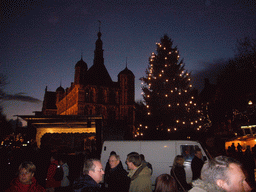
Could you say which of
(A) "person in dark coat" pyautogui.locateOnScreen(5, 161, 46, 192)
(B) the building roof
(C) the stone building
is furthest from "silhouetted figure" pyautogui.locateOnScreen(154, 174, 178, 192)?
(B) the building roof

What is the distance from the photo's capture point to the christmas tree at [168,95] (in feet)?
54.4

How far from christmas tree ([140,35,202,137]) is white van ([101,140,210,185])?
8209mm

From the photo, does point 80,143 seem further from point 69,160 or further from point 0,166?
point 0,166

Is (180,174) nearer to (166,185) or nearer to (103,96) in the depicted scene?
(166,185)

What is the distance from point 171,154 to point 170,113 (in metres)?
8.82

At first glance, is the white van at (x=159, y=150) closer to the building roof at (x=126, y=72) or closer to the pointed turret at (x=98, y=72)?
the pointed turret at (x=98, y=72)

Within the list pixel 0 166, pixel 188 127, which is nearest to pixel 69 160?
pixel 0 166

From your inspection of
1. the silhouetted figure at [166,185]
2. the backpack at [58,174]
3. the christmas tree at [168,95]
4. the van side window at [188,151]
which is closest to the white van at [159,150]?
the van side window at [188,151]

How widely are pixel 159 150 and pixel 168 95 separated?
9.46m

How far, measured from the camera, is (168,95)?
17.2 meters

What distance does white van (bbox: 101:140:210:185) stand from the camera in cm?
819

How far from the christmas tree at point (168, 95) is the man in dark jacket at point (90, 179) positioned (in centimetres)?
1449

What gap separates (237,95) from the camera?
2108cm

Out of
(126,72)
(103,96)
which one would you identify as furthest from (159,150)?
(126,72)
